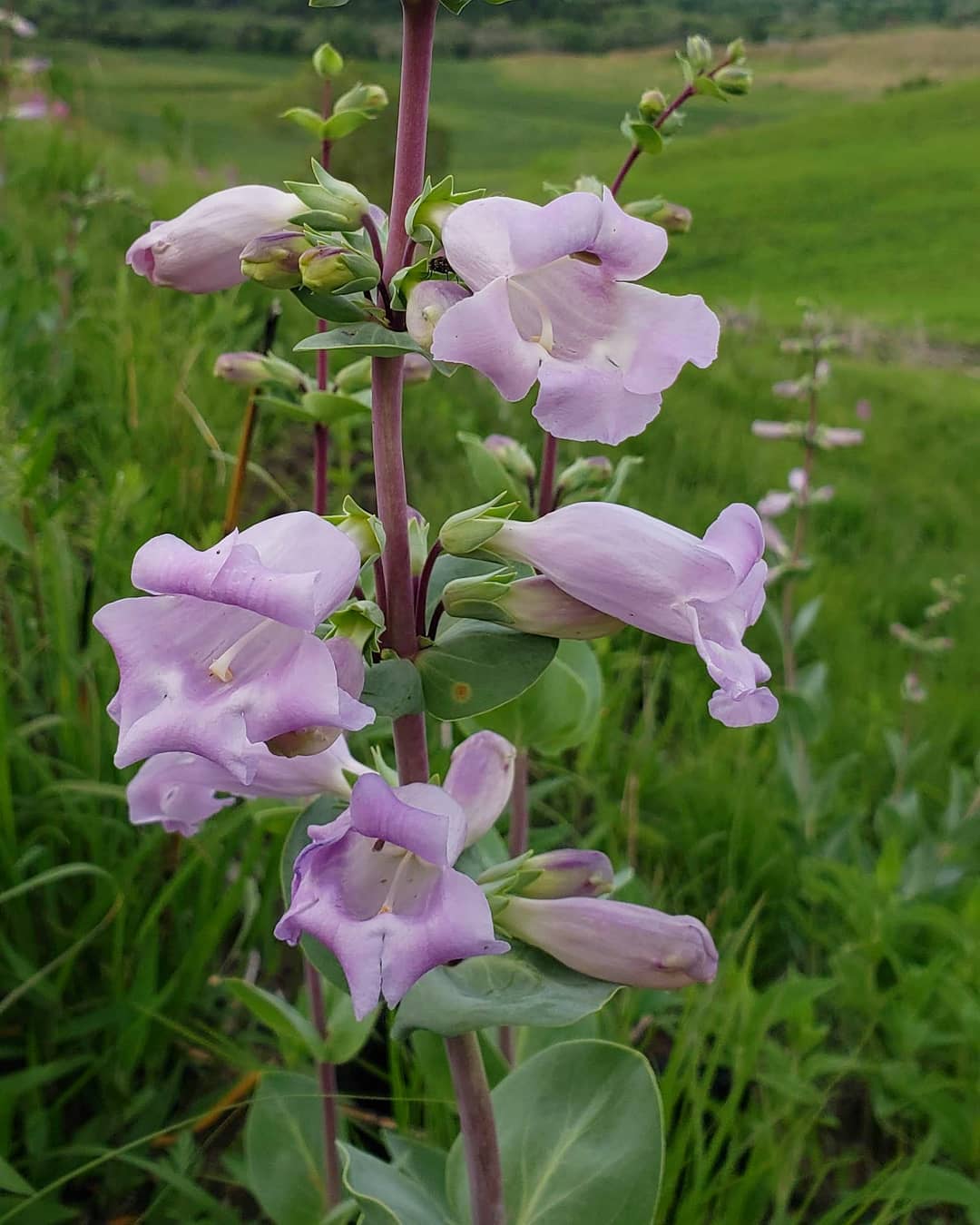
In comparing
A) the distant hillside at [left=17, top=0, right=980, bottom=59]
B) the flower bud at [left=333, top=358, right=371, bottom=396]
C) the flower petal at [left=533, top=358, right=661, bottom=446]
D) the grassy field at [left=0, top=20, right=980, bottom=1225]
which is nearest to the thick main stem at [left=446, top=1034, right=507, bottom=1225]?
the grassy field at [left=0, top=20, right=980, bottom=1225]

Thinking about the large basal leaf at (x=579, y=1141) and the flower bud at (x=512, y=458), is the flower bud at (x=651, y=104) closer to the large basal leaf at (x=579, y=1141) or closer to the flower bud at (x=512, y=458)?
the flower bud at (x=512, y=458)

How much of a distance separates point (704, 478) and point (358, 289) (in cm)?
221

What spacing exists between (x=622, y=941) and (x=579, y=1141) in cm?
20

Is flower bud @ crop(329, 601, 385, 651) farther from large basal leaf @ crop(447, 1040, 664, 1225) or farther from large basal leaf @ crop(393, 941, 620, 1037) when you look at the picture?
large basal leaf @ crop(447, 1040, 664, 1225)

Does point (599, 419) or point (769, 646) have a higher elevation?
point (599, 419)

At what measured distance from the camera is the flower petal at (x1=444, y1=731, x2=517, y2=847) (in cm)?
74

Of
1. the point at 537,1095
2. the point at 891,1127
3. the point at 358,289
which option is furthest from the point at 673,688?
the point at 358,289

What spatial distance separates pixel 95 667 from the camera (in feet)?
4.14

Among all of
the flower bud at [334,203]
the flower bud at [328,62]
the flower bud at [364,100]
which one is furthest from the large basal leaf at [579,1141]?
the flower bud at [328,62]

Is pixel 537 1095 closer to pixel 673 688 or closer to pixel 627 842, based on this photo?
pixel 627 842

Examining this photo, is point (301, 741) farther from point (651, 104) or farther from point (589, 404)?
point (651, 104)

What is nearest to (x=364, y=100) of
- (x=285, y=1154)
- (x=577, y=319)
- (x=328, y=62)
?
(x=328, y=62)

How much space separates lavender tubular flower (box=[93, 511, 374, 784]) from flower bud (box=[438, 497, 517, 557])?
89 millimetres

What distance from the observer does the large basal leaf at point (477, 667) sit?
2.06 feet
